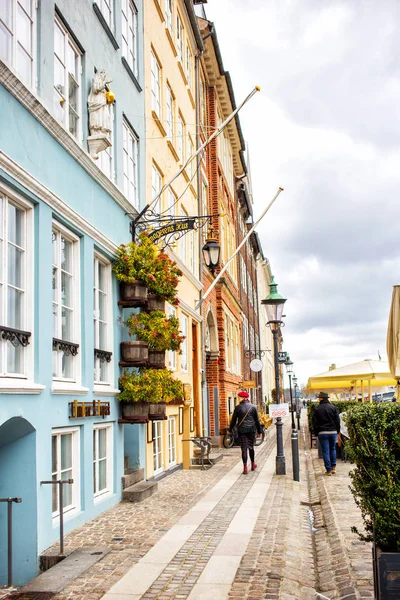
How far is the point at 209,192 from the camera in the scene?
26.8 metres

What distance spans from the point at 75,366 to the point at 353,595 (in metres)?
5.22

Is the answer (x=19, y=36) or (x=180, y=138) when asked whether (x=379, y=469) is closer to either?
(x=19, y=36)

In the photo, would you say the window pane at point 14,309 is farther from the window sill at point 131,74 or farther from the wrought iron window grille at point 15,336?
the window sill at point 131,74

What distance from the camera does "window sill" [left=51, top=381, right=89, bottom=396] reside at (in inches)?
335

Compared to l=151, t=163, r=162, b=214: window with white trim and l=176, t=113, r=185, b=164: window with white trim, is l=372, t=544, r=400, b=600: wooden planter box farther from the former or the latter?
l=176, t=113, r=185, b=164: window with white trim

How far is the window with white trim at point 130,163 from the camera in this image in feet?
42.9

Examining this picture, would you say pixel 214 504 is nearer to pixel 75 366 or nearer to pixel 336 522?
pixel 336 522

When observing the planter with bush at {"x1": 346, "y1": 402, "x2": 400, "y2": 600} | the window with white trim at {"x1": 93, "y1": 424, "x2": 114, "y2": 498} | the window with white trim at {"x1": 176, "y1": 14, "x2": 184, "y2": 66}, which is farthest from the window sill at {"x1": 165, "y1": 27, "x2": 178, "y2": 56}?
the planter with bush at {"x1": 346, "y1": 402, "x2": 400, "y2": 600}

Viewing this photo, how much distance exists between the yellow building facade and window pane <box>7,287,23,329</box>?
5.35 m

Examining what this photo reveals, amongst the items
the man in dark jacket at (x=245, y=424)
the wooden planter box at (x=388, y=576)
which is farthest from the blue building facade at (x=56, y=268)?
the man in dark jacket at (x=245, y=424)

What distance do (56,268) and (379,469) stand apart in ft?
17.3

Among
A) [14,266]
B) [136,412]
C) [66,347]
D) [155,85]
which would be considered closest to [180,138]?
[155,85]

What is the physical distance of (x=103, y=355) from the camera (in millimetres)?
10969

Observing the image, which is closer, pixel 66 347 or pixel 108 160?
pixel 66 347
